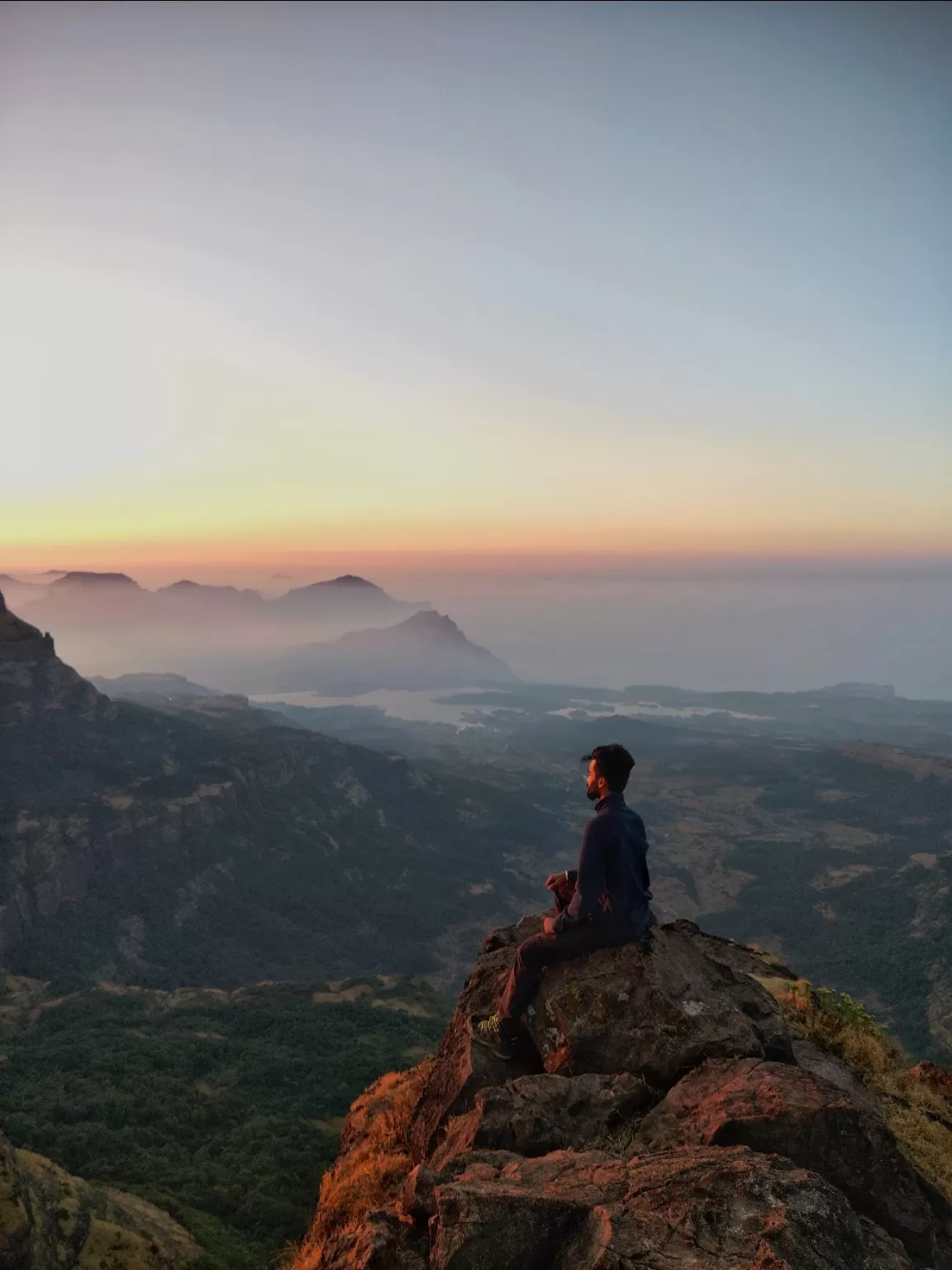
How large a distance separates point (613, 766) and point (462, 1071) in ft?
18.2

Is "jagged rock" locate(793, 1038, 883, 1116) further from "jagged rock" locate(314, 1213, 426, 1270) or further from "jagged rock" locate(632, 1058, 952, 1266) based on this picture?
"jagged rock" locate(314, 1213, 426, 1270)

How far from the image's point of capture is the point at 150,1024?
58562 mm

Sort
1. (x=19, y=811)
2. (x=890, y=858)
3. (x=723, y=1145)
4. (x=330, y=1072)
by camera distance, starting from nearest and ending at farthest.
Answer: (x=723, y=1145)
(x=330, y=1072)
(x=19, y=811)
(x=890, y=858)

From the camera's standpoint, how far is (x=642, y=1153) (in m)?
7.23

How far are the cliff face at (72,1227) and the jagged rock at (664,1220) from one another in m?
13.8

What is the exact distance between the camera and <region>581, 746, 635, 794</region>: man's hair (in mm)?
9461

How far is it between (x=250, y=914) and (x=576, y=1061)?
117 metres

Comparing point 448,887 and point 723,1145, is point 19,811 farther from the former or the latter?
point 723,1145

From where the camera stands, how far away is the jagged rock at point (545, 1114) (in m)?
8.03

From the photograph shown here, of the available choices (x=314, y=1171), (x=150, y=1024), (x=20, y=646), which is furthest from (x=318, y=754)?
(x=314, y=1171)

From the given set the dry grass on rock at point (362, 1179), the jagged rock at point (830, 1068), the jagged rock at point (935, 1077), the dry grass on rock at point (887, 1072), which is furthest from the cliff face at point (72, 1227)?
the jagged rock at point (935, 1077)

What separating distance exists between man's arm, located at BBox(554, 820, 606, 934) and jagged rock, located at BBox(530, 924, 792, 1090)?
4.32 ft

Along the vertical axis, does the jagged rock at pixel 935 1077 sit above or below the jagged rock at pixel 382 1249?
below

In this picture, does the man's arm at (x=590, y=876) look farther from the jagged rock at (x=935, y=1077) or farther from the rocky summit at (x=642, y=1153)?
the jagged rock at (x=935, y=1077)
